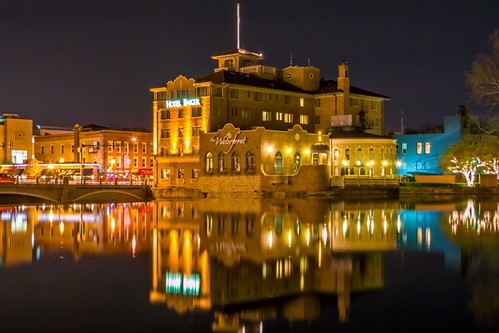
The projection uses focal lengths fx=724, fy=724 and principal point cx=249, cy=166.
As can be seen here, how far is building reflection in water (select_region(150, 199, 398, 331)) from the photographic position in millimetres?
18469

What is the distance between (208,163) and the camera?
8919 centimetres

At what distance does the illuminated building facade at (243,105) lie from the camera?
299 feet

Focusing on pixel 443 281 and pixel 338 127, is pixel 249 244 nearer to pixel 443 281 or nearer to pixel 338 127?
pixel 443 281

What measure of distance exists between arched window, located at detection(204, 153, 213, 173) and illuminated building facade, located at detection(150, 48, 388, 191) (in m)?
0.51

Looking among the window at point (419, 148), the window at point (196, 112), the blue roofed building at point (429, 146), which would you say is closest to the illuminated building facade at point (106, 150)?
the window at point (196, 112)

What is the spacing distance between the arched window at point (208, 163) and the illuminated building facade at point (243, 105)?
51cm

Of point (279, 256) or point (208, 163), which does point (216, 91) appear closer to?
point (208, 163)

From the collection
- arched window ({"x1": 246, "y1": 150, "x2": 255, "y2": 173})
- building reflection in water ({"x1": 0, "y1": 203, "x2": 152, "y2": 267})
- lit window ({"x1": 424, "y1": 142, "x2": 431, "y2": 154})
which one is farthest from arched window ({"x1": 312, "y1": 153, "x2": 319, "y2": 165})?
building reflection in water ({"x1": 0, "y1": 203, "x2": 152, "y2": 267})

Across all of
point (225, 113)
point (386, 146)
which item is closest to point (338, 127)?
point (386, 146)

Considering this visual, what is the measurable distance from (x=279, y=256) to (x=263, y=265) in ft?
8.18

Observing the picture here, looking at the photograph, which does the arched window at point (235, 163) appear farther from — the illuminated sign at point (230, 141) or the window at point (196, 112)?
the window at point (196, 112)

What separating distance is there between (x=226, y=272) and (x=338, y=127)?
75.2 m

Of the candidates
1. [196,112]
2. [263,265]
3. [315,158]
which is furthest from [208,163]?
[263,265]

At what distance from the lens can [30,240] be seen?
3375 centimetres
